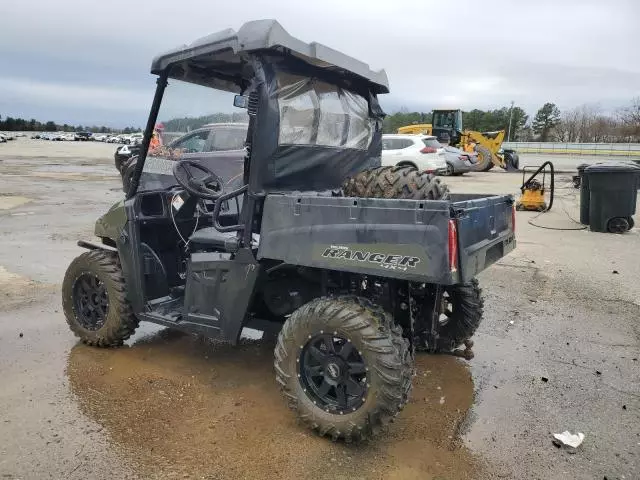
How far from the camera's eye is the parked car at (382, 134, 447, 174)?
765 inches

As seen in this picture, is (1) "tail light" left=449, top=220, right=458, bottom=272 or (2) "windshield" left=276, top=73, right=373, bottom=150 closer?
(1) "tail light" left=449, top=220, right=458, bottom=272

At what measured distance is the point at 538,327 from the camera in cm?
530

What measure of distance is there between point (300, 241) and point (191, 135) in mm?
1451

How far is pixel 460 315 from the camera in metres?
4.43

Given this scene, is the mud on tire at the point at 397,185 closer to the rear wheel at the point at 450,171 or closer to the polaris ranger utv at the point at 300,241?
the polaris ranger utv at the point at 300,241

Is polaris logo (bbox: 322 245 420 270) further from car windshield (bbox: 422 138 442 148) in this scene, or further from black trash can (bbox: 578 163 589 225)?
car windshield (bbox: 422 138 442 148)

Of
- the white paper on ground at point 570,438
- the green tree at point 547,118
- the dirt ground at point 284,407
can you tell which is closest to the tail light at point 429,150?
the dirt ground at point 284,407

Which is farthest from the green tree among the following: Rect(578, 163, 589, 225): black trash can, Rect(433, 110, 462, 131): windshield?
Rect(578, 163, 589, 225): black trash can

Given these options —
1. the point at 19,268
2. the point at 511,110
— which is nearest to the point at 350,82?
the point at 19,268

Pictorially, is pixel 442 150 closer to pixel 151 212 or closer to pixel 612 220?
pixel 612 220

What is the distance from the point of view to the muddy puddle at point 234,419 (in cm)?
300

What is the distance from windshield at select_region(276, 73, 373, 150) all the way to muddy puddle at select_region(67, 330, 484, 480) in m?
1.79

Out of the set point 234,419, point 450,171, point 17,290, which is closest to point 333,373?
point 234,419

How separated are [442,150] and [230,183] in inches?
671
